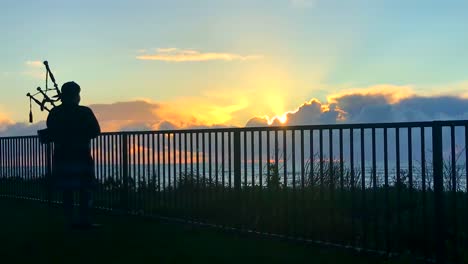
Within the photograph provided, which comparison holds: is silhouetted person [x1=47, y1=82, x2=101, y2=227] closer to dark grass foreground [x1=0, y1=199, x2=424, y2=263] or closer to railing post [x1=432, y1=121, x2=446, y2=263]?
dark grass foreground [x1=0, y1=199, x2=424, y2=263]

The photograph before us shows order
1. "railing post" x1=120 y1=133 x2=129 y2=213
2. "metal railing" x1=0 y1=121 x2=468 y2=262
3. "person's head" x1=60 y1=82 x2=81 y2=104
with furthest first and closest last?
"railing post" x1=120 y1=133 x2=129 y2=213 < "person's head" x1=60 y1=82 x2=81 y2=104 < "metal railing" x1=0 y1=121 x2=468 y2=262

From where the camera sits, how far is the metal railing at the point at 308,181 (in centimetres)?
705

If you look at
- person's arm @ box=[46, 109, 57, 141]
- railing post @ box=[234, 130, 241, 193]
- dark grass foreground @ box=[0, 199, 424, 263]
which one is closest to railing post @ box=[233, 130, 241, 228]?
railing post @ box=[234, 130, 241, 193]

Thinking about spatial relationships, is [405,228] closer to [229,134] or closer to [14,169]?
[229,134]

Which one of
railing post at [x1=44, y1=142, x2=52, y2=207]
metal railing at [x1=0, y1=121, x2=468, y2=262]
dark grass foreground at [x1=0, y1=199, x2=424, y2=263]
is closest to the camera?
metal railing at [x1=0, y1=121, x2=468, y2=262]

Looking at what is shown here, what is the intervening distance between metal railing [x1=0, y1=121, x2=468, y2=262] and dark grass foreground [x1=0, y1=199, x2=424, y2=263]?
10.8 inches

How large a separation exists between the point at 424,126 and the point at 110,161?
6.50 m

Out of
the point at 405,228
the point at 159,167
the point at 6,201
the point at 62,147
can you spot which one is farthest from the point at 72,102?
the point at 6,201

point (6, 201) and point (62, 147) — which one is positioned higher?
point (62, 147)

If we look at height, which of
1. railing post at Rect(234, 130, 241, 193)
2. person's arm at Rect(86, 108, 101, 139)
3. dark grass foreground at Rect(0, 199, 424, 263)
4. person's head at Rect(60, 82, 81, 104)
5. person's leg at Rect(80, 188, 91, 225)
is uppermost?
person's head at Rect(60, 82, 81, 104)

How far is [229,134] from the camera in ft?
30.5

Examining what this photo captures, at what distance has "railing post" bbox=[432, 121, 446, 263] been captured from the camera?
688cm

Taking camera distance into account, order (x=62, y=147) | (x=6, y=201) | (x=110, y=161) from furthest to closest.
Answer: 1. (x=6, y=201)
2. (x=110, y=161)
3. (x=62, y=147)

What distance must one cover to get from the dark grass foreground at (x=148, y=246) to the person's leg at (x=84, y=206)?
0.28 meters
